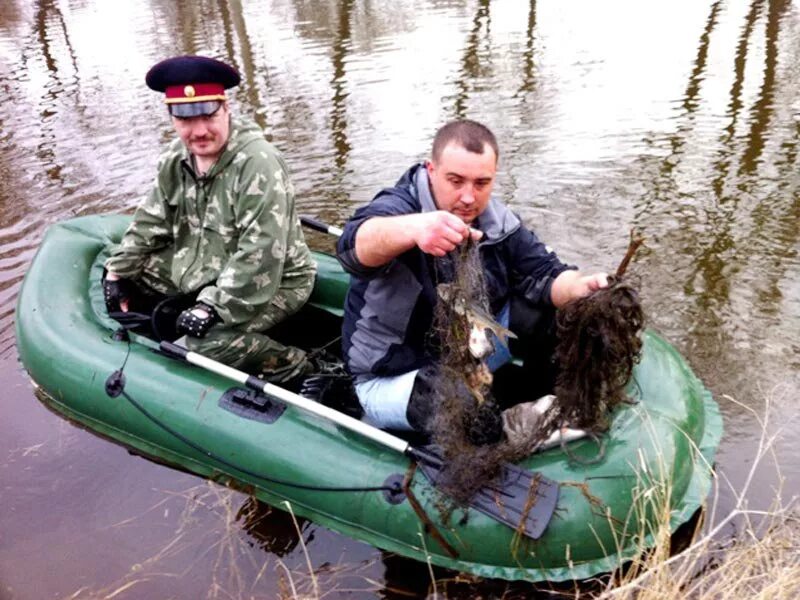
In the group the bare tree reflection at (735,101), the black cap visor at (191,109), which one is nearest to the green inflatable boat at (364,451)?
the black cap visor at (191,109)

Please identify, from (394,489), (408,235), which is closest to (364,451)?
(394,489)

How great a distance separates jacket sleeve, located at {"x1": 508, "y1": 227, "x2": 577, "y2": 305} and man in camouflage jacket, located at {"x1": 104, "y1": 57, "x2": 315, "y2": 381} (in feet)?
4.07

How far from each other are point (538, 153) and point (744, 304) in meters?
3.21

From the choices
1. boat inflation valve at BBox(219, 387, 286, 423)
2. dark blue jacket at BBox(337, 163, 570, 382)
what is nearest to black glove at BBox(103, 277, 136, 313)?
boat inflation valve at BBox(219, 387, 286, 423)

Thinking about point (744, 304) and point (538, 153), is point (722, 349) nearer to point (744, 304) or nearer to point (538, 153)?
point (744, 304)

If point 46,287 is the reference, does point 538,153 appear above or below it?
below

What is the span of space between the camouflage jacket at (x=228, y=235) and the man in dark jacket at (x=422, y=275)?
2.41 ft

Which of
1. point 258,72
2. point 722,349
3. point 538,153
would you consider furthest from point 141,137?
point 722,349

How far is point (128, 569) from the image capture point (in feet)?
11.4

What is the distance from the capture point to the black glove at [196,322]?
12.2 ft

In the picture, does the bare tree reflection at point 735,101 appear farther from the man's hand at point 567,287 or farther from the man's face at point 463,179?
the man's face at point 463,179

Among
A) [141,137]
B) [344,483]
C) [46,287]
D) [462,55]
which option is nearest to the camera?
[344,483]

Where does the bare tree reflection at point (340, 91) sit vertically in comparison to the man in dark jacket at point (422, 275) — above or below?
below

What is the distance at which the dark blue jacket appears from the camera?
295cm
